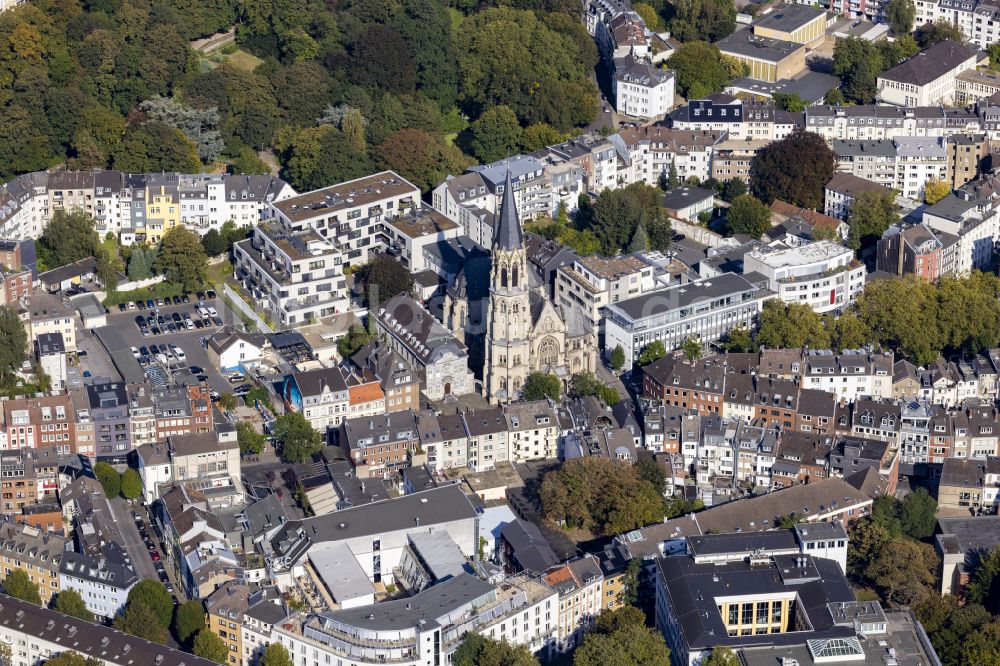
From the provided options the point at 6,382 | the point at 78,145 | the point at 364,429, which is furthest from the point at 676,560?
the point at 78,145

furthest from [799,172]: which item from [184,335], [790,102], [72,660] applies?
[72,660]

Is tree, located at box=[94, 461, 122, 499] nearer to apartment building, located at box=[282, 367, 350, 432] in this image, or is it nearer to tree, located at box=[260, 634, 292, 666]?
apartment building, located at box=[282, 367, 350, 432]

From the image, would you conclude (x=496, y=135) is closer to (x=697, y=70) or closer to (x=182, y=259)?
(x=697, y=70)

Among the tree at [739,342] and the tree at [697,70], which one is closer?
the tree at [739,342]

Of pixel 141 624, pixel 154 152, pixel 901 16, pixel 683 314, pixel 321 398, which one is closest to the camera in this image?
pixel 141 624

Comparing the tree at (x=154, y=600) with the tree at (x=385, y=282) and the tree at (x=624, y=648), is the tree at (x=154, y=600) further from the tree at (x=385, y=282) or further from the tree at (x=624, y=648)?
the tree at (x=385, y=282)

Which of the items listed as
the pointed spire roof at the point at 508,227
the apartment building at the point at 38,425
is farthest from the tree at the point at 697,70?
the apartment building at the point at 38,425
